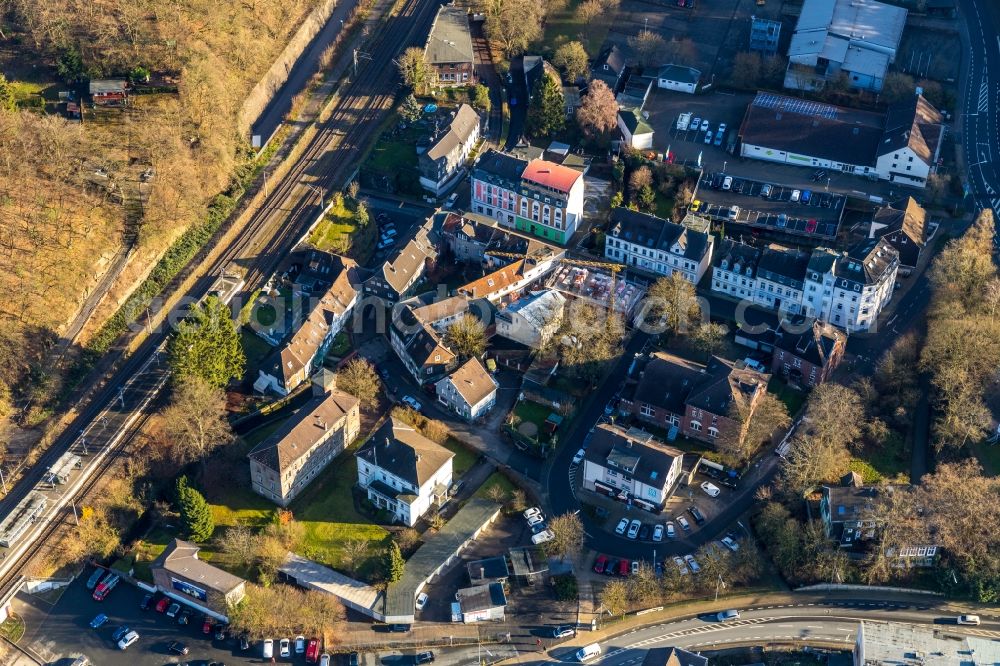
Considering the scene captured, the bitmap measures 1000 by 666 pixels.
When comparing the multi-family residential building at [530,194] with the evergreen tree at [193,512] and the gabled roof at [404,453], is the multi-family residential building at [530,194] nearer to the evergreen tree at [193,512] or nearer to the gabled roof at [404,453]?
the gabled roof at [404,453]

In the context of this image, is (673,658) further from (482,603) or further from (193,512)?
(193,512)

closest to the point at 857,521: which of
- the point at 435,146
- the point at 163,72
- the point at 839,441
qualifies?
the point at 839,441

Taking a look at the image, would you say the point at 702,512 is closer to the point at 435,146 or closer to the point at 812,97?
the point at 435,146

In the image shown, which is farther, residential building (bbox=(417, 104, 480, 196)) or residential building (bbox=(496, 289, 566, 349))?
residential building (bbox=(417, 104, 480, 196))

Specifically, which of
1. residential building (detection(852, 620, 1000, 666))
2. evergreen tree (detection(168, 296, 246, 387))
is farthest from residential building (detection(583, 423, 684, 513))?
evergreen tree (detection(168, 296, 246, 387))

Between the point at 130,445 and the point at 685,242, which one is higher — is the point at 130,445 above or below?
below

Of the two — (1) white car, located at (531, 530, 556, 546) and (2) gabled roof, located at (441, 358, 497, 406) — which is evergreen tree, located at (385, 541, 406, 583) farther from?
(2) gabled roof, located at (441, 358, 497, 406)
